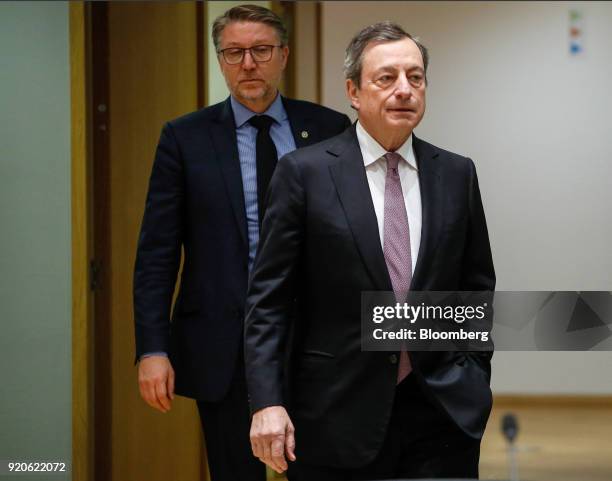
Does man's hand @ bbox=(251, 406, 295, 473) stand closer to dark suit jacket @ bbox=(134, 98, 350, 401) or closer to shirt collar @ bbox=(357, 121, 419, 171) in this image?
dark suit jacket @ bbox=(134, 98, 350, 401)

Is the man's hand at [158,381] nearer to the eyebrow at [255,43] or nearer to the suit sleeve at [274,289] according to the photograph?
the suit sleeve at [274,289]

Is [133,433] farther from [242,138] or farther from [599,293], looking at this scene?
[599,293]

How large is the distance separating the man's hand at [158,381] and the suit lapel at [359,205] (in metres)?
0.66

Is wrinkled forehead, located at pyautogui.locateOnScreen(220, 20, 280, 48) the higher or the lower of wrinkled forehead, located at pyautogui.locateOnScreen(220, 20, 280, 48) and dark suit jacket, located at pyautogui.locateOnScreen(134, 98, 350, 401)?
the higher

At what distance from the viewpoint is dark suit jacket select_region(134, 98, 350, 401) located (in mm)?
2420

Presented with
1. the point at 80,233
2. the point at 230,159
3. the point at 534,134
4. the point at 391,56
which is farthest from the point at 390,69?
the point at 80,233

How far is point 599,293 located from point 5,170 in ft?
5.39

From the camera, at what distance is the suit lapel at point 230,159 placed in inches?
95.0

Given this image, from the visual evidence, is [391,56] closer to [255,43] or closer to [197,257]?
[255,43]

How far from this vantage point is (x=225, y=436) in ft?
7.98

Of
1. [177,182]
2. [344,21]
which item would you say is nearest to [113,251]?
[177,182]

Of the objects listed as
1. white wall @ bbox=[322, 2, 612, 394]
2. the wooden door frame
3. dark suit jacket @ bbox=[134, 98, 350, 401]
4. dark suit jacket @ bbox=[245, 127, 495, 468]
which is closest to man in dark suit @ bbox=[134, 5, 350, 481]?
dark suit jacket @ bbox=[134, 98, 350, 401]

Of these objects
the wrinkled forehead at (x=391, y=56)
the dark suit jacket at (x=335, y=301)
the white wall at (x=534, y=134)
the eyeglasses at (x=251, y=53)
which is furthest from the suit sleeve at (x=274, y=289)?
the white wall at (x=534, y=134)

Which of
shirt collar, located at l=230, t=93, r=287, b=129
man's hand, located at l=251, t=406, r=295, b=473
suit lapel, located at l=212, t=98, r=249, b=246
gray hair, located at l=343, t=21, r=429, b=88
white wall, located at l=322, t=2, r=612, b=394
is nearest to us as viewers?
man's hand, located at l=251, t=406, r=295, b=473
